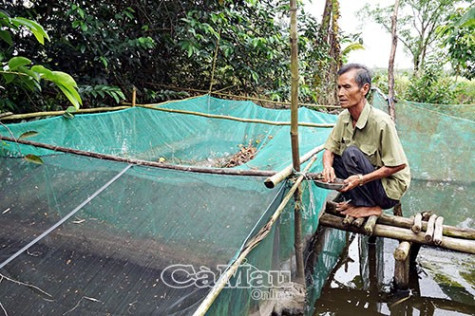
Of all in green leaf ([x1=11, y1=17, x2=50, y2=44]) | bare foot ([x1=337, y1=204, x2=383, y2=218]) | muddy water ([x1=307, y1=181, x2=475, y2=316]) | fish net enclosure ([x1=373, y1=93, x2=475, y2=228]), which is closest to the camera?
green leaf ([x1=11, y1=17, x2=50, y2=44])

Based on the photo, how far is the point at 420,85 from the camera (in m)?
7.57

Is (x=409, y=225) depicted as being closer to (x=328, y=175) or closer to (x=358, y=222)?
(x=358, y=222)

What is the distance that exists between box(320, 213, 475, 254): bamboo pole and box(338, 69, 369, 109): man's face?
0.81m

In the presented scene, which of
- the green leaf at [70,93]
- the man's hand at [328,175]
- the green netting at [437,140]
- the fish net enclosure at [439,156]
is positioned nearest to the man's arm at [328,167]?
the man's hand at [328,175]

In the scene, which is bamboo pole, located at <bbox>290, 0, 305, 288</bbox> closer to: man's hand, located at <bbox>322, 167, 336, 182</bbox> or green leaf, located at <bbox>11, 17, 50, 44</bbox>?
man's hand, located at <bbox>322, 167, 336, 182</bbox>

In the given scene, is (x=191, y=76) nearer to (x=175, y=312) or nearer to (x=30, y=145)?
(x=30, y=145)

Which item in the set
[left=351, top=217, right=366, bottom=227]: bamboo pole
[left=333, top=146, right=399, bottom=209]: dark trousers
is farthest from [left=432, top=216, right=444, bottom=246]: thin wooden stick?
[left=351, top=217, right=366, bottom=227]: bamboo pole

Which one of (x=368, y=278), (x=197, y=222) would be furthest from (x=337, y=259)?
(x=197, y=222)

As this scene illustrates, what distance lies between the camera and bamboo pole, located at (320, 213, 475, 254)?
235cm

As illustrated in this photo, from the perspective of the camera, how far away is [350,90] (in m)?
2.27

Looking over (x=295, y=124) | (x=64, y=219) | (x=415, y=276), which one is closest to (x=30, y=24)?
(x=64, y=219)

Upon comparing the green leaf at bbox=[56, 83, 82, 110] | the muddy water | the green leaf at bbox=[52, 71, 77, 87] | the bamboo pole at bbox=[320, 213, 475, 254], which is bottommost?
the muddy water

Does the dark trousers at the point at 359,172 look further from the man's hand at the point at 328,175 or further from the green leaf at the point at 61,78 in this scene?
the green leaf at the point at 61,78

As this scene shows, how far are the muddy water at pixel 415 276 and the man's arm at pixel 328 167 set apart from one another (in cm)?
92
